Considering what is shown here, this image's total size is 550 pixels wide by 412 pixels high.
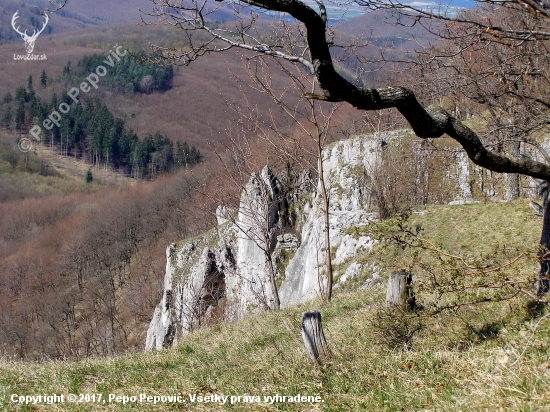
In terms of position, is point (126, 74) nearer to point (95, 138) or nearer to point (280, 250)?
point (95, 138)

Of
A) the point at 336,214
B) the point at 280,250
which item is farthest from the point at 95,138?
the point at 336,214

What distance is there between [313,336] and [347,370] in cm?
52

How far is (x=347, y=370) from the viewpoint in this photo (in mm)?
4105

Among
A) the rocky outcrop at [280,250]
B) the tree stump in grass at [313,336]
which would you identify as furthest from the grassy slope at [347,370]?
Result: the rocky outcrop at [280,250]

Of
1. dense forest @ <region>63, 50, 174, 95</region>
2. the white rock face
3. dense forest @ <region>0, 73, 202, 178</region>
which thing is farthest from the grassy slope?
dense forest @ <region>63, 50, 174, 95</region>

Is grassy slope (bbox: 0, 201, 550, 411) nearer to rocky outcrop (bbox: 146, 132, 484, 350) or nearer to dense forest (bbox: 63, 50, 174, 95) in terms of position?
rocky outcrop (bbox: 146, 132, 484, 350)

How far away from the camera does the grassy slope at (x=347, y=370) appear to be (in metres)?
3.20

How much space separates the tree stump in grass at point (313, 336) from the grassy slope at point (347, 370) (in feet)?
0.49

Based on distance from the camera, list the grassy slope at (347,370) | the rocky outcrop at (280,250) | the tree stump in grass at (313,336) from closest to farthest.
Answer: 1. the grassy slope at (347,370)
2. the tree stump in grass at (313,336)
3. the rocky outcrop at (280,250)

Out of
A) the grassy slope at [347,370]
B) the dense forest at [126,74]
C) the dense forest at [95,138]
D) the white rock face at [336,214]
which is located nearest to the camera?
the grassy slope at [347,370]

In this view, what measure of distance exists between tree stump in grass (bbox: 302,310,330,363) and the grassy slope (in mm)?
151

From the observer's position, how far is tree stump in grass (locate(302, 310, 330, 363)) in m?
4.46

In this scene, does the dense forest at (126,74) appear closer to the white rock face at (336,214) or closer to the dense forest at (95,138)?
the dense forest at (95,138)

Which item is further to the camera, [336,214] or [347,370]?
[336,214]
